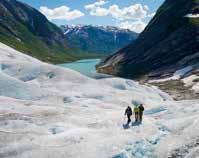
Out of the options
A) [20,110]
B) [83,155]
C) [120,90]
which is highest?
[120,90]

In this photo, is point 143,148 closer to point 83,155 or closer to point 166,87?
point 83,155

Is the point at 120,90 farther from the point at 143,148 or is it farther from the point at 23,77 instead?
the point at 143,148

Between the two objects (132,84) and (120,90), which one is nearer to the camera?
(120,90)

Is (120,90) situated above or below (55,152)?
above

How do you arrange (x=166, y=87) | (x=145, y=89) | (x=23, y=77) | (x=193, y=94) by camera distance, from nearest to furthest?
(x=23, y=77)
(x=145, y=89)
(x=193, y=94)
(x=166, y=87)

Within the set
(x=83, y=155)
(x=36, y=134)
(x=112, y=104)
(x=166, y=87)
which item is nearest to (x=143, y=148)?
(x=83, y=155)

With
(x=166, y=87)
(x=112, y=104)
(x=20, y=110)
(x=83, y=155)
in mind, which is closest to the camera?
(x=83, y=155)

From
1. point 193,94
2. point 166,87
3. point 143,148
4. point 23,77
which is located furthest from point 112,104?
point 166,87
